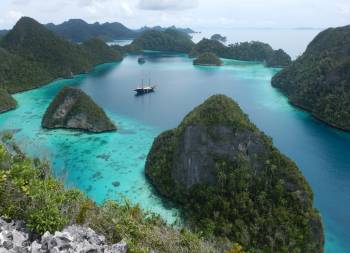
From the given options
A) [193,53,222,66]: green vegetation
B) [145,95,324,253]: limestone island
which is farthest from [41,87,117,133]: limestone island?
[193,53,222,66]: green vegetation

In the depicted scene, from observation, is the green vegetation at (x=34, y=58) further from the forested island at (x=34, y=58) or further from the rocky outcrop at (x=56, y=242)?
the rocky outcrop at (x=56, y=242)

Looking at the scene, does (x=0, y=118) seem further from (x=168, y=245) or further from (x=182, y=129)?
(x=168, y=245)

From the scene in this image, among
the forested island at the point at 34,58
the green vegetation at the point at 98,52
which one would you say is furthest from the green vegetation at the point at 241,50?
the forested island at the point at 34,58

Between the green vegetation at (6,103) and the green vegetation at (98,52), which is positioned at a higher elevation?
the green vegetation at (98,52)

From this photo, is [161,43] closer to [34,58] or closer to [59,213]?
[34,58]

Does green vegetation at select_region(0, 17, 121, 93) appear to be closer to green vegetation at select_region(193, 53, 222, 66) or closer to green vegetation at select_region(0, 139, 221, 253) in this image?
green vegetation at select_region(193, 53, 222, 66)

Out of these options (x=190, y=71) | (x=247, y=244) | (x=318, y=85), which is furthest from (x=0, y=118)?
(x=190, y=71)
